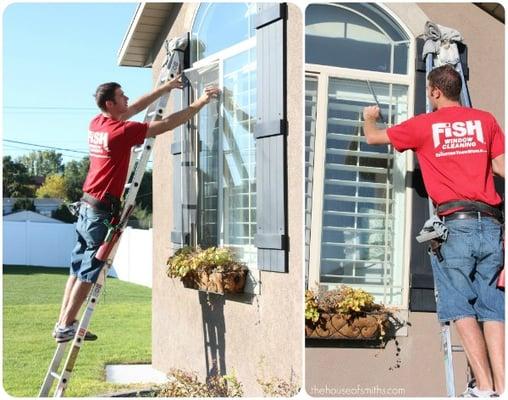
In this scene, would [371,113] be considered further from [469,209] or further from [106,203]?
[106,203]

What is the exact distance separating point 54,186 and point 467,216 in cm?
1726

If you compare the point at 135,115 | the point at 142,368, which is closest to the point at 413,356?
the point at 135,115

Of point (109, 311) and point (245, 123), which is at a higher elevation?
point (245, 123)

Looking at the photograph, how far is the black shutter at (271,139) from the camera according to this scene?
4559mm

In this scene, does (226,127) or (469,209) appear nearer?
(469,209)

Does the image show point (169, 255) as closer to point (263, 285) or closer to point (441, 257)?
point (263, 285)

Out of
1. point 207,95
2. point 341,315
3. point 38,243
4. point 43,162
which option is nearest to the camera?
point 341,315

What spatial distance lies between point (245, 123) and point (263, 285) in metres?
1.12

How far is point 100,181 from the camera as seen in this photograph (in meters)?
4.79

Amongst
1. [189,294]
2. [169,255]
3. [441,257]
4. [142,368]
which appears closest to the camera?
[441,257]

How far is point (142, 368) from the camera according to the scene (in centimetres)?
749

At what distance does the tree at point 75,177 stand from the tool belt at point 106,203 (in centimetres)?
1312

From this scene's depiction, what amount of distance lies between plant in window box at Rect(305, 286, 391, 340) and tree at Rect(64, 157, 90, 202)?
13.9 m

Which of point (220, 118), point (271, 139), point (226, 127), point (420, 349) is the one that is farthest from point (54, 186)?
point (420, 349)
